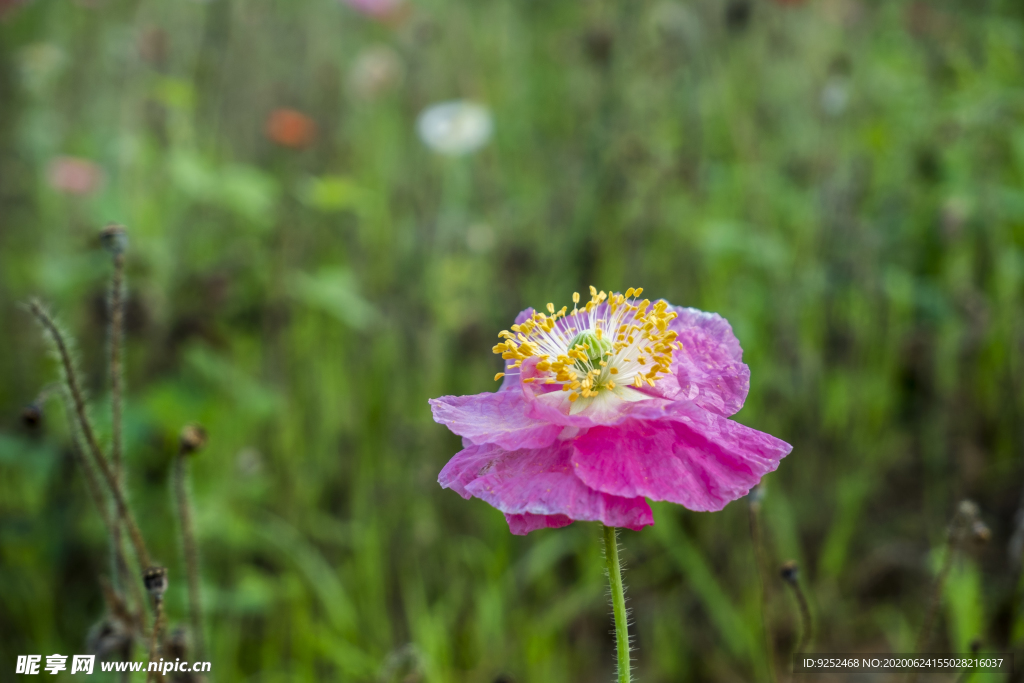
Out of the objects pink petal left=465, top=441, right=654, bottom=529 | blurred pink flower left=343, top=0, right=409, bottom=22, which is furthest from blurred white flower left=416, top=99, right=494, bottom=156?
pink petal left=465, top=441, right=654, bottom=529

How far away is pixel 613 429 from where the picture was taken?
81cm

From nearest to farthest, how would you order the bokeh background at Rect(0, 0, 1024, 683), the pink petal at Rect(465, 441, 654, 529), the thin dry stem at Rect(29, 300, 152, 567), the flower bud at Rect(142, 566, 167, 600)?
the pink petal at Rect(465, 441, 654, 529)
the flower bud at Rect(142, 566, 167, 600)
the thin dry stem at Rect(29, 300, 152, 567)
the bokeh background at Rect(0, 0, 1024, 683)

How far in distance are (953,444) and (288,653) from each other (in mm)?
1870

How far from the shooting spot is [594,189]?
260 cm

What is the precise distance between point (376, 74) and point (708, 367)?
2640 millimetres

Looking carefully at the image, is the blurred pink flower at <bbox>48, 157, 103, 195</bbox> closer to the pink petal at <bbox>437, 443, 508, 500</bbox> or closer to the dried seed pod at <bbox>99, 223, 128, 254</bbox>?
the dried seed pod at <bbox>99, 223, 128, 254</bbox>

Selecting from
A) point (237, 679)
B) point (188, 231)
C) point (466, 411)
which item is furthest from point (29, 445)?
point (466, 411)

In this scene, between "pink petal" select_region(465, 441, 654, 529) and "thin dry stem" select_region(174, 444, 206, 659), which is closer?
"pink petal" select_region(465, 441, 654, 529)

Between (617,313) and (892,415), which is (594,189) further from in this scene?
(617,313)

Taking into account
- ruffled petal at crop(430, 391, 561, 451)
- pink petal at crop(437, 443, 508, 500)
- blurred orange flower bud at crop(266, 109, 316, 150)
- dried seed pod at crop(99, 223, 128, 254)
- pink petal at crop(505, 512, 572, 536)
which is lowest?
pink petal at crop(505, 512, 572, 536)

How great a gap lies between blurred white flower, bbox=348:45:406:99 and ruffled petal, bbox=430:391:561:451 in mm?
2599

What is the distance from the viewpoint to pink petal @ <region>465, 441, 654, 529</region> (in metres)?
0.71

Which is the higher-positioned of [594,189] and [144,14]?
[144,14]

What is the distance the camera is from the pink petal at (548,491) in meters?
0.71
